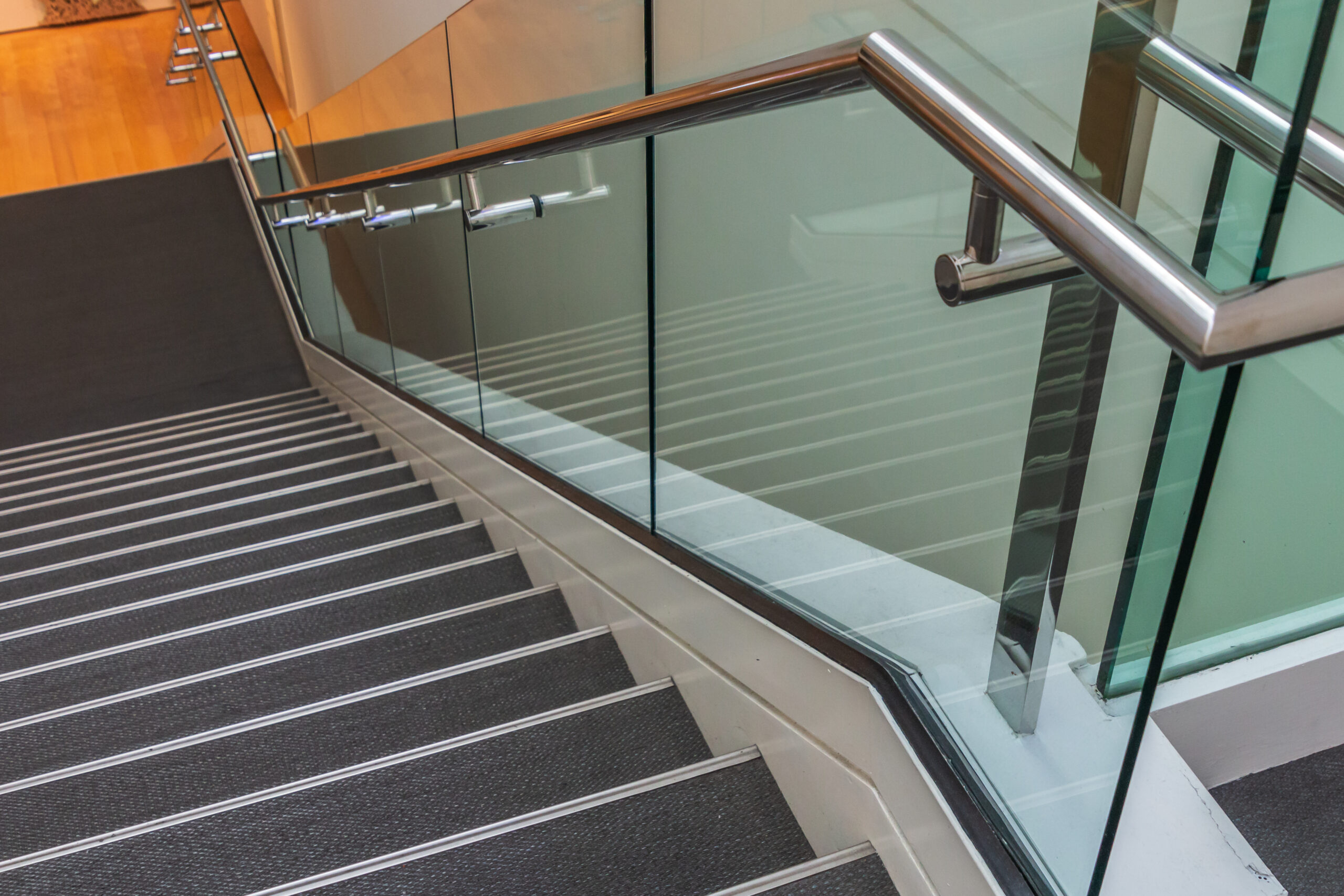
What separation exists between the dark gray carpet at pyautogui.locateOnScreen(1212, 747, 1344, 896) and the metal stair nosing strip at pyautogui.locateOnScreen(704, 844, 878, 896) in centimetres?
42

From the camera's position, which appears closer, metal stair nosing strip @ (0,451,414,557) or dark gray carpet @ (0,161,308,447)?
metal stair nosing strip @ (0,451,414,557)

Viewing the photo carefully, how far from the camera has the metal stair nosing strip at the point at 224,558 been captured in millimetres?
2416

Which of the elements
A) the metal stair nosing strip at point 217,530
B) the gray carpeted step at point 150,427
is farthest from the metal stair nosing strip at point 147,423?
the metal stair nosing strip at point 217,530

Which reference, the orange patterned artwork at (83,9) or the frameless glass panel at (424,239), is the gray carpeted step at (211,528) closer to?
the frameless glass panel at (424,239)

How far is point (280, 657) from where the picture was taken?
203 cm

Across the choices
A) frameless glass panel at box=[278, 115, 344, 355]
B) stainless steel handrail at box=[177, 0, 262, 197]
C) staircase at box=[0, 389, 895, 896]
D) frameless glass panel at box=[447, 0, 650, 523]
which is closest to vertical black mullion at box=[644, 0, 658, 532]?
frameless glass panel at box=[447, 0, 650, 523]

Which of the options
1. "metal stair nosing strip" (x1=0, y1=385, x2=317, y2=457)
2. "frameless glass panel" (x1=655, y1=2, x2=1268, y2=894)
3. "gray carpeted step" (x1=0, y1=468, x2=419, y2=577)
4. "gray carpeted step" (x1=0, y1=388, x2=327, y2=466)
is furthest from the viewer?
"metal stair nosing strip" (x1=0, y1=385, x2=317, y2=457)

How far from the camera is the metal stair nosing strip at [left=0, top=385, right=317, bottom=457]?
4816 mm

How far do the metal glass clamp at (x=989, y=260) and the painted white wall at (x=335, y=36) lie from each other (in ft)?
12.2

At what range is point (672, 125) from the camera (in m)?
1.14

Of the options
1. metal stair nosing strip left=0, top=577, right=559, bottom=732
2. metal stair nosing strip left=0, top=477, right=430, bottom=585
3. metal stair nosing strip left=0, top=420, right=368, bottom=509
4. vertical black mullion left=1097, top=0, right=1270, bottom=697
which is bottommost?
metal stair nosing strip left=0, top=420, right=368, bottom=509

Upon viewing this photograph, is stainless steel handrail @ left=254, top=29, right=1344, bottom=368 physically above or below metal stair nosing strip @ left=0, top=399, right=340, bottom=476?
above

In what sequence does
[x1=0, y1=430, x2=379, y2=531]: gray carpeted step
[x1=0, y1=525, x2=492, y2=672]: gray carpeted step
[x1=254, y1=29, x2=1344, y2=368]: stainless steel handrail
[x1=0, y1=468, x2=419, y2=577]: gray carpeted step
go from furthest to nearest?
[x1=0, y1=430, x2=379, y2=531]: gray carpeted step
[x1=0, y1=468, x2=419, y2=577]: gray carpeted step
[x1=0, y1=525, x2=492, y2=672]: gray carpeted step
[x1=254, y1=29, x2=1344, y2=368]: stainless steel handrail

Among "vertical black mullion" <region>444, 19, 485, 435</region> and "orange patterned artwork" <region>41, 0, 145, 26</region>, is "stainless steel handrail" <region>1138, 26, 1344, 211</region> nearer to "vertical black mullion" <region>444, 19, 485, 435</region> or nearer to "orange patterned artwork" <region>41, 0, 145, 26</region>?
"vertical black mullion" <region>444, 19, 485, 435</region>
